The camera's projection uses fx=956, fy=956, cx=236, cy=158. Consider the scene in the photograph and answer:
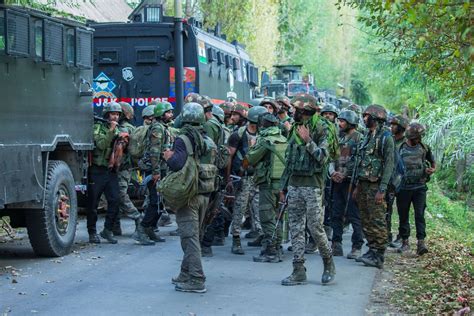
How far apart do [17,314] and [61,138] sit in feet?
12.6

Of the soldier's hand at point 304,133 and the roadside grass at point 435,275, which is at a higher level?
the soldier's hand at point 304,133

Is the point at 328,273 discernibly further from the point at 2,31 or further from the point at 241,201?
the point at 2,31

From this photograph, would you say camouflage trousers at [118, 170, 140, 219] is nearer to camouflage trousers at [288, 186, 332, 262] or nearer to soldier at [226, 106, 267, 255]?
soldier at [226, 106, 267, 255]

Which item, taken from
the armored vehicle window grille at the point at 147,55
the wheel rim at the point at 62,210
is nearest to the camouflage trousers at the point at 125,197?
the wheel rim at the point at 62,210

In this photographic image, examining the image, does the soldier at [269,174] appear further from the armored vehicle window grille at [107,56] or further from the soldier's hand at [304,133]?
Answer: the armored vehicle window grille at [107,56]

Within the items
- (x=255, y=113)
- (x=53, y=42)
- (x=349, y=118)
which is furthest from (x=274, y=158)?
(x=53, y=42)

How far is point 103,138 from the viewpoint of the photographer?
13039mm

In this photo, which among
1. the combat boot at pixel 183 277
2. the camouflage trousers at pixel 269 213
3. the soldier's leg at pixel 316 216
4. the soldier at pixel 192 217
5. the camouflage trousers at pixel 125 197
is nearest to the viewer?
the soldier at pixel 192 217

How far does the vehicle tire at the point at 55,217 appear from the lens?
11.3 metres

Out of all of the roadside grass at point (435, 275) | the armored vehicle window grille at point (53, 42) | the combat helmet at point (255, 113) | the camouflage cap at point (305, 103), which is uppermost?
the armored vehicle window grille at point (53, 42)

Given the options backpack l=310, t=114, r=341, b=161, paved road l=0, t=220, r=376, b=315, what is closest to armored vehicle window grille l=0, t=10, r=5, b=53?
paved road l=0, t=220, r=376, b=315

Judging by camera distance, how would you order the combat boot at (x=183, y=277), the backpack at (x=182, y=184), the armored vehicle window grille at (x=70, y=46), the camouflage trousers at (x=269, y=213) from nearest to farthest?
the backpack at (x=182, y=184), the combat boot at (x=183, y=277), the camouflage trousers at (x=269, y=213), the armored vehicle window grille at (x=70, y=46)

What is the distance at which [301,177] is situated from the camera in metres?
10.2

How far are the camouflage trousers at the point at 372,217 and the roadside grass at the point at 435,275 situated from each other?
44 cm
